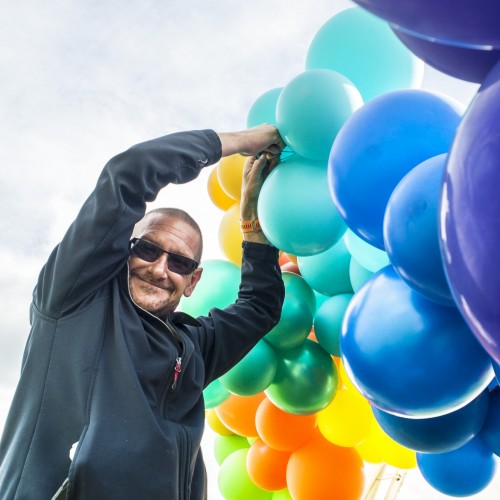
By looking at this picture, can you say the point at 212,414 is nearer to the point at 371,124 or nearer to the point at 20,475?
the point at 20,475

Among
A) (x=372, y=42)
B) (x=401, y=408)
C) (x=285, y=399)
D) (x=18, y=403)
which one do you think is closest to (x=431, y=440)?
(x=401, y=408)

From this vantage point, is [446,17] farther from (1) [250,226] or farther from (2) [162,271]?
(1) [250,226]

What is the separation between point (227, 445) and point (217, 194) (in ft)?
4.65

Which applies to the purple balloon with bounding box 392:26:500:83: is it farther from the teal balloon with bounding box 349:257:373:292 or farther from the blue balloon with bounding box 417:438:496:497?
the blue balloon with bounding box 417:438:496:497

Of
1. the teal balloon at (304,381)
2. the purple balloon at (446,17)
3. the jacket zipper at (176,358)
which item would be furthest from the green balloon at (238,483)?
the purple balloon at (446,17)

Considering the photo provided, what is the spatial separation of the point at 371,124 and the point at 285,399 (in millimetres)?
1212

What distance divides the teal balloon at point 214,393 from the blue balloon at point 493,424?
1060 millimetres

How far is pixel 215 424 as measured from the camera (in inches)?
117

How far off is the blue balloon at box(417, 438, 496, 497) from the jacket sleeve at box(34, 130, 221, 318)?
130cm

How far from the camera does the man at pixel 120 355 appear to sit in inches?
54.0

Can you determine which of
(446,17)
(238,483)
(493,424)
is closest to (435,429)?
(493,424)

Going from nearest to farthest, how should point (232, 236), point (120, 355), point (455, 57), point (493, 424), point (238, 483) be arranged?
point (455, 57)
point (120, 355)
point (493, 424)
point (232, 236)
point (238, 483)

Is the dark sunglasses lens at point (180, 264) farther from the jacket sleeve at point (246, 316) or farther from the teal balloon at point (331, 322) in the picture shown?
the teal balloon at point (331, 322)

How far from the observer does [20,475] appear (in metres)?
1.37
